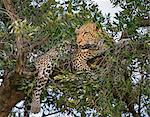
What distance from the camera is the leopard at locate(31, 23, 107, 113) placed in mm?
2914

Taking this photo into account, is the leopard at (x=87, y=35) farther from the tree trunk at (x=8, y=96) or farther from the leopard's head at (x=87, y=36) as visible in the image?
the tree trunk at (x=8, y=96)

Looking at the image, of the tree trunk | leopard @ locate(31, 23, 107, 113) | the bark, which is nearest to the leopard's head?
leopard @ locate(31, 23, 107, 113)

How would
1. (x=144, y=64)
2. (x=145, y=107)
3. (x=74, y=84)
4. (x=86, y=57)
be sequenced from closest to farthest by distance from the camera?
(x=74, y=84), (x=144, y=64), (x=86, y=57), (x=145, y=107)

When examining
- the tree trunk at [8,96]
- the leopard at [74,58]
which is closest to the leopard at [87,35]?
the leopard at [74,58]

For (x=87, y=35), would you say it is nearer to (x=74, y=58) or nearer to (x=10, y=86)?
(x=74, y=58)

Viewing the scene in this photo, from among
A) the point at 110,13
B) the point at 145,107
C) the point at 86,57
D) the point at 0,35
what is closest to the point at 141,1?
the point at 110,13

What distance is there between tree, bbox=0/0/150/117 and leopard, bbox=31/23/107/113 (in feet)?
0.17

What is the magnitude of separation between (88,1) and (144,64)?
875 millimetres

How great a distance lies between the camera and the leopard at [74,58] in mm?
2914

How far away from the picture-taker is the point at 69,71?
2.78 meters

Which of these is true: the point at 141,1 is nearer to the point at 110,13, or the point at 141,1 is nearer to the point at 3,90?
the point at 110,13

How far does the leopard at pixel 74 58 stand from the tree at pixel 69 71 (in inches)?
2.1

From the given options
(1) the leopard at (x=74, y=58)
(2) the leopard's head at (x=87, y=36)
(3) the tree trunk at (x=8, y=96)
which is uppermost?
(2) the leopard's head at (x=87, y=36)

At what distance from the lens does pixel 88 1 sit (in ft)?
11.3
